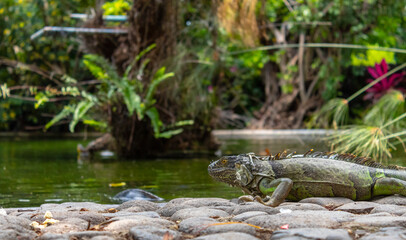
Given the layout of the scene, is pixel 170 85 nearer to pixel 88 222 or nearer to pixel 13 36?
pixel 88 222

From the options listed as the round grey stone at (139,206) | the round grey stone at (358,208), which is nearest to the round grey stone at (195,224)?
the round grey stone at (139,206)

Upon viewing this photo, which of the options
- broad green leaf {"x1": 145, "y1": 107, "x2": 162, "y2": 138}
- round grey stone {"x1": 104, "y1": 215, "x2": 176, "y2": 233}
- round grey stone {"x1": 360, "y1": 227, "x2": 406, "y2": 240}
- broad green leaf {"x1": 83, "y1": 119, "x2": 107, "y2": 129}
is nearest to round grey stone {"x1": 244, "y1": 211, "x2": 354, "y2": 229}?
round grey stone {"x1": 360, "y1": 227, "x2": 406, "y2": 240}

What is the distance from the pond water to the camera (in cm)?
533

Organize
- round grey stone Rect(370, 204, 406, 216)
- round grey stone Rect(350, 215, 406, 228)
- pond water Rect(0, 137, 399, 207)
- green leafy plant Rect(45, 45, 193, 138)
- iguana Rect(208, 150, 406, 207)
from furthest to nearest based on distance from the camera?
green leafy plant Rect(45, 45, 193, 138)
pond water Rect(0, 137, 399, 207)
iguana Rect(208, 150, 406, 207)
round grey stone Rect(370, 204, 406, 216)
round grey stone Rect(350, 215, 406, 228)

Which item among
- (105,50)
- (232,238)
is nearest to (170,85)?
(105,50)

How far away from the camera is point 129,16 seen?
9.81m

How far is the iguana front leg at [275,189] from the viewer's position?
3.78 metres

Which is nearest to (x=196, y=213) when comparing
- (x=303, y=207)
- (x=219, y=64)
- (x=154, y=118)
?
(x=303, y=207)

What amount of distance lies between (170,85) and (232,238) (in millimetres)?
7255

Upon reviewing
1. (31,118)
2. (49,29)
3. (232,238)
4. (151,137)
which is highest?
(49,29)

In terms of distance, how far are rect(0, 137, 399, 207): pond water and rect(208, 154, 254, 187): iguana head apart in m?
0.84

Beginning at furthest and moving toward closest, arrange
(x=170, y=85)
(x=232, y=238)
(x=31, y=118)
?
(x=31, y=118)
(x=170, y=85)
(x=232, y=238)

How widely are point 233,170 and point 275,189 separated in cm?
35

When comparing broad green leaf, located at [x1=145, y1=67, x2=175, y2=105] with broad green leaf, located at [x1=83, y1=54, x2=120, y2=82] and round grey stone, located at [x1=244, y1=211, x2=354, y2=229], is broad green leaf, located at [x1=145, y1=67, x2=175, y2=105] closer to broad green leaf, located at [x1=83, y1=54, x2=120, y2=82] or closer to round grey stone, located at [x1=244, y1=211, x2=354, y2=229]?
broad green leaf, located at [x1=83, y1=54, x2=120, y2=82]
